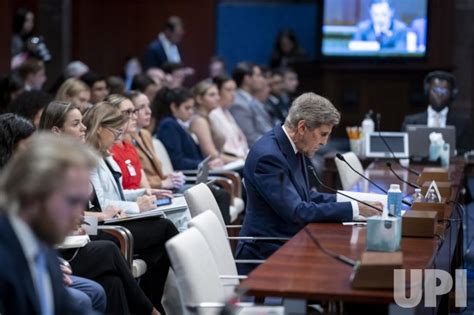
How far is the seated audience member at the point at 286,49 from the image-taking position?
15.2 m

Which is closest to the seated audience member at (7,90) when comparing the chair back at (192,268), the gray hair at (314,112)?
the gray hair at (314,112)

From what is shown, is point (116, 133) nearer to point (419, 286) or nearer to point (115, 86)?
point (419, 286)

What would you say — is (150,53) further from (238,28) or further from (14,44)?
(238,28)

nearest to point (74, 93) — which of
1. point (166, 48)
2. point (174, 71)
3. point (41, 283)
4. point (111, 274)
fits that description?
point (111, 274)

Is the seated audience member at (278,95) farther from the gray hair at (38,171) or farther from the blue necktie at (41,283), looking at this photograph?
the gray hair at (38,171)

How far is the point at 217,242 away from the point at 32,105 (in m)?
3.02

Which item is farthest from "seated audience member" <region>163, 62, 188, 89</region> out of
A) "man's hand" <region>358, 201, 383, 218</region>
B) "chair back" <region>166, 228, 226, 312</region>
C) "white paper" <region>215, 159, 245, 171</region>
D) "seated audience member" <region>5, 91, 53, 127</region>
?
"chair back" <region>166, 228, 226, 312</region>

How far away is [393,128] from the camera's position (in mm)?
14039

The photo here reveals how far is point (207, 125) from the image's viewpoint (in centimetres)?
907

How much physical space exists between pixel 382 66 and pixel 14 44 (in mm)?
4653

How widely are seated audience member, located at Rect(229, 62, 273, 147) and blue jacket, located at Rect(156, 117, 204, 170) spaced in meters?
2.07

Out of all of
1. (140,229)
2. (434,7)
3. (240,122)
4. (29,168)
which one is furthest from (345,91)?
(29,168)

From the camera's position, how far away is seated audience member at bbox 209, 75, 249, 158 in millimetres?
9617

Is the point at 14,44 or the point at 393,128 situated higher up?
the point at 14,44
